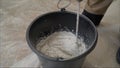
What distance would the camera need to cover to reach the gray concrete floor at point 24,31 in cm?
117

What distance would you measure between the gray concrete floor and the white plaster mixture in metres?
0.14

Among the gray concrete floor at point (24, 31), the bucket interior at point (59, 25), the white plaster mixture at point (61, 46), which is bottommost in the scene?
the gray concrete floor at point (24, 31)

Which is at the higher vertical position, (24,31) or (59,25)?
(59,25)

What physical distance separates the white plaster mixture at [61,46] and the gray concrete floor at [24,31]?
0.46 feet

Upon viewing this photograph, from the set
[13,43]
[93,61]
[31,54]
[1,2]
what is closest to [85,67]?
[93,61]

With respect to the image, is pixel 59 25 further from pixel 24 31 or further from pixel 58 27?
pixel 24 31

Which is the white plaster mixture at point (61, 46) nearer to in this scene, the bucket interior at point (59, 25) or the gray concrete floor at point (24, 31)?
the bucket interior at point (59, 25)

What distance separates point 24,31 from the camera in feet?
4.35

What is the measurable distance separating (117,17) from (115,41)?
0.26 meters

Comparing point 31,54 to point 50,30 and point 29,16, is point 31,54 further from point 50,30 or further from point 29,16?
point 29,16

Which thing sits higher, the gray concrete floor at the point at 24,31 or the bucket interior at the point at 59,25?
the bucket interior at the point at 59,25

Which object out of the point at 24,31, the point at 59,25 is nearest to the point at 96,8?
the point at 59,25

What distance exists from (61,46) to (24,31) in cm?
37

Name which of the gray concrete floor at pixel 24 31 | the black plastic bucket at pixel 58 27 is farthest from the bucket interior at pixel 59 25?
the gray concrete floor at pixel 24 31
